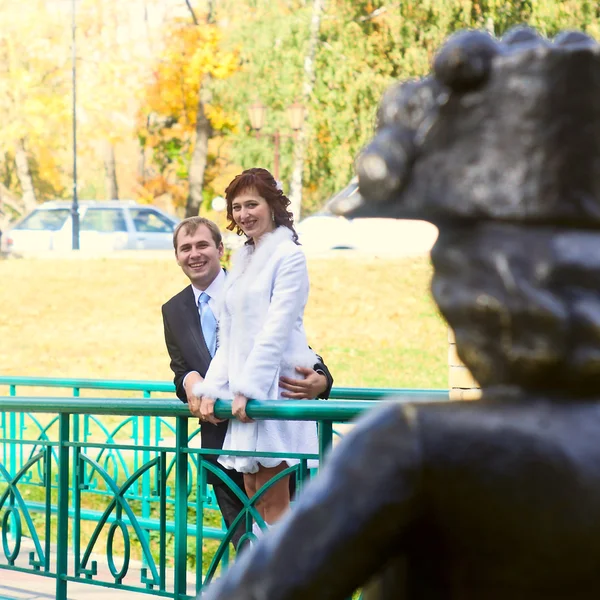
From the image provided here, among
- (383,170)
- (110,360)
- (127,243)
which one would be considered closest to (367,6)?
(127,243)

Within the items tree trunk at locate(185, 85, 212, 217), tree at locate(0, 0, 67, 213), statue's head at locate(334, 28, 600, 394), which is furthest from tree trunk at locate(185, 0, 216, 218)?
statue's head at locate(334, 28, 600, 394)

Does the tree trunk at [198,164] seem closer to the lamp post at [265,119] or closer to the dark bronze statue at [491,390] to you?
the lamp post at [265,119]

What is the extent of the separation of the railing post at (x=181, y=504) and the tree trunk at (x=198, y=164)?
84.3 ft

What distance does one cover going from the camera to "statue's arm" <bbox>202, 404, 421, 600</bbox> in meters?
1.16

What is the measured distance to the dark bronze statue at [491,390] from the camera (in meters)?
1.16

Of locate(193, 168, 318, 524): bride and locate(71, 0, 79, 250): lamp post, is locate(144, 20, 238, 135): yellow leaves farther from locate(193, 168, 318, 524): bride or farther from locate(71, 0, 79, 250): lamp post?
locate(193, 168, 318, 524): bride

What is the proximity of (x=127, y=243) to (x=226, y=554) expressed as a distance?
22184 millimetres

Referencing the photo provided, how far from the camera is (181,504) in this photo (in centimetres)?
463

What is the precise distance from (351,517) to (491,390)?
0.20 meters

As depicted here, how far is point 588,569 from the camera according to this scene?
3.85 feet

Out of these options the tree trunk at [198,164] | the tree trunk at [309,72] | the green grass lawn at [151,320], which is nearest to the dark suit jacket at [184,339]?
the green grass lawn at [151,320]

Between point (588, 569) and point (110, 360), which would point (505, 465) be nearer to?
point (588, 569)

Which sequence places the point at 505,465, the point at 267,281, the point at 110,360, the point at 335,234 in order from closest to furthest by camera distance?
the point at 505,465 < the point at 267,281 < the point at 110,360 < the point at 335,234

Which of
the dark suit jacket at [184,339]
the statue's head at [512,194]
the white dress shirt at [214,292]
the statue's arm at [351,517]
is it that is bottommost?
the dark suit jacket at [184,339]
